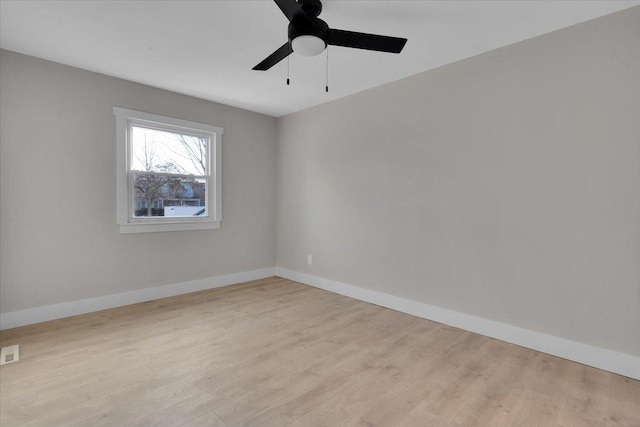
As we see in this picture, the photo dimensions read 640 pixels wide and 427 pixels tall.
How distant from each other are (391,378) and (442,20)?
2675 millimetres

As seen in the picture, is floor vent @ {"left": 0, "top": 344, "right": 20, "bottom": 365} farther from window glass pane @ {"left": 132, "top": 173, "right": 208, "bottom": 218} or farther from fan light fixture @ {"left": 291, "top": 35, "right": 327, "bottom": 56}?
fan light fixture @ {"left": 291, "top": 35, "right": 327, "bottom": 56}

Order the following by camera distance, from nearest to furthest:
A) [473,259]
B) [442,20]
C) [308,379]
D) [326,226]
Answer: [308,379] < [442,20] < [473,259] < [326,226]

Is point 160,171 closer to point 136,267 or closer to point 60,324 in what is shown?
point 136,267

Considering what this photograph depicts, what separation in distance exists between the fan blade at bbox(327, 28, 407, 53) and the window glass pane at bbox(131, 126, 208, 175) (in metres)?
2.84

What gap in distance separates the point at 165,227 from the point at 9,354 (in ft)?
5.90

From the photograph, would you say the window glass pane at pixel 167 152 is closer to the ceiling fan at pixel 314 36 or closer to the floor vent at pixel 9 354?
the floor vent at pixel 9 354

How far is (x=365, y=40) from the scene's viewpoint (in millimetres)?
1915

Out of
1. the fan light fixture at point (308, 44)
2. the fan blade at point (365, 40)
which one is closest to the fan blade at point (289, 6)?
the fan light fixture at point (308, 44)

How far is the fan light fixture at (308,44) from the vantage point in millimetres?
1812

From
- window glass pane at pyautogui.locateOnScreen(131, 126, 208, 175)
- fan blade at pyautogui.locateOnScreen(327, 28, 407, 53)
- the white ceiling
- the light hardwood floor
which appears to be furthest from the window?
fan blade at pyautogui.locateOnScreen(327, 28, 407, 53)

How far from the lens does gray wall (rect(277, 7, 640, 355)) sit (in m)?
2.17

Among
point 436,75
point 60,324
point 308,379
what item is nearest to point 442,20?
point 436,75

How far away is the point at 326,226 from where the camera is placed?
4250mm

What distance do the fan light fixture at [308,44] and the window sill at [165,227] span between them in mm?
2868
